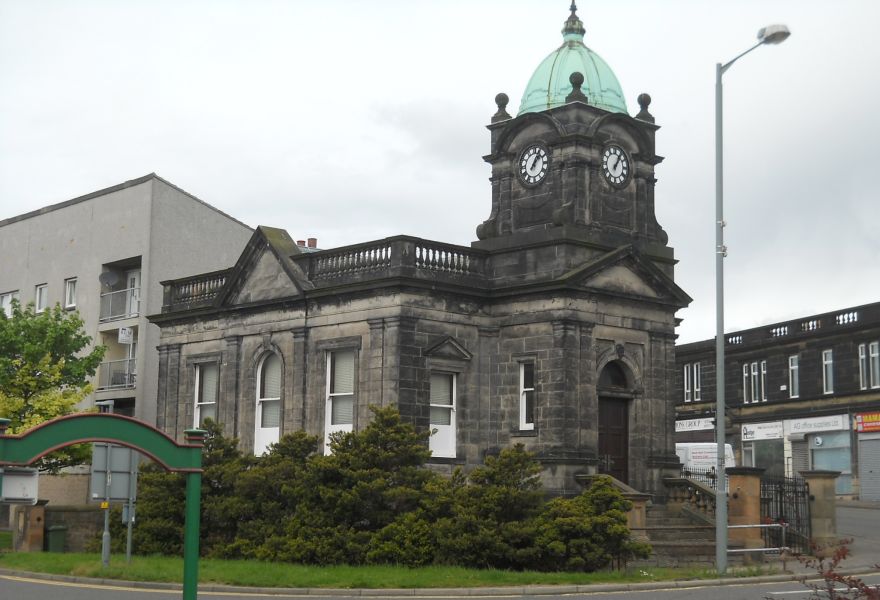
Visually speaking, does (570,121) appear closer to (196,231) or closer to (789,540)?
(789,540)

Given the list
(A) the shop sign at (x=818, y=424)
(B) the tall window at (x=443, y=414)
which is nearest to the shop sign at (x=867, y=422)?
(A) the shop sign at (x=818, y=424)

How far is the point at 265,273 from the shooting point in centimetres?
3397

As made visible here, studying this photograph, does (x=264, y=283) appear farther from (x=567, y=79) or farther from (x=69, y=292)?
(x=69, y=292)

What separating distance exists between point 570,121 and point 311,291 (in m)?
7.75

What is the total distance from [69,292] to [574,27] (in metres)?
22.7

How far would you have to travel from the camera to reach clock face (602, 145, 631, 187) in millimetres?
32562

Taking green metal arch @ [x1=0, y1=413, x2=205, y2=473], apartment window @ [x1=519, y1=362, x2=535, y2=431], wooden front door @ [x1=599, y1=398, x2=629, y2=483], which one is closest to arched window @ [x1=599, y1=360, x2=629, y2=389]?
wooden front door @ [x1=599, y1=398, x2=629, y2=483]

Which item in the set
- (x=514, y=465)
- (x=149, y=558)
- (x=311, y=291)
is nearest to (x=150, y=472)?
(x=149, y=558)

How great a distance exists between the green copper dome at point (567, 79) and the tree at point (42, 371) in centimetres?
1502

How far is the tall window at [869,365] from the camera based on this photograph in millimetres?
49906

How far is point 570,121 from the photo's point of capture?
3195 cm

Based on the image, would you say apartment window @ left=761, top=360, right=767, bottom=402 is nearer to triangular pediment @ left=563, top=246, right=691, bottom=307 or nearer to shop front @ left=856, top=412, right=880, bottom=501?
shop front @ left=856, top=412, right=880, bottom=501

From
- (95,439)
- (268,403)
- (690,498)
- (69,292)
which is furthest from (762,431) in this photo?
(95,439)

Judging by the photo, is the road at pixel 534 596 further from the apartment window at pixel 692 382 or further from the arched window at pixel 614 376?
the apartment window at pixel 692 382
